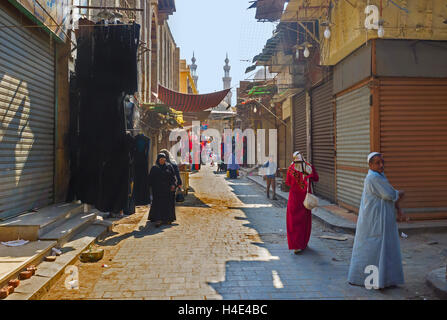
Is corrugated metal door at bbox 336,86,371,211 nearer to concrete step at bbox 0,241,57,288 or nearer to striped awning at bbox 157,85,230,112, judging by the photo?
striped awning at bbox 157,85,230,112

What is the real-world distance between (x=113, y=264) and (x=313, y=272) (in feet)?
9.51

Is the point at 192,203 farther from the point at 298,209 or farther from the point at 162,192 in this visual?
the point at 298,209

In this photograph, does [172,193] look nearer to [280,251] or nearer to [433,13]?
[280,251]

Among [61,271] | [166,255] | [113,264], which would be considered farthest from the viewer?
[166,255]

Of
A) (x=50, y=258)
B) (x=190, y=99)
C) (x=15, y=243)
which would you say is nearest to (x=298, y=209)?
(x=50, y=258)

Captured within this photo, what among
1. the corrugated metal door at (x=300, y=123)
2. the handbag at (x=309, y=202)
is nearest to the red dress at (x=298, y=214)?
the handbag at (x=309, y=202)

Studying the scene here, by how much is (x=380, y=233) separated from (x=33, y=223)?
4930 mm

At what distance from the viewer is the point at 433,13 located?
7535 millimetres

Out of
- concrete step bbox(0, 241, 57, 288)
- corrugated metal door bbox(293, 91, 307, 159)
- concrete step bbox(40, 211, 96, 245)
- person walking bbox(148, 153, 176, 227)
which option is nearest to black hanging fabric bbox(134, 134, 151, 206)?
person walking bbox(148, 153, 176, 227)

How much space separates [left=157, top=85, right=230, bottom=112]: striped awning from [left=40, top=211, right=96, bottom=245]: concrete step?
24.7 feet

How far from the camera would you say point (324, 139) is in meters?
11.2

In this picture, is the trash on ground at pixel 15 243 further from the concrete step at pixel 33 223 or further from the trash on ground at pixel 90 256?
the trash on ground at pixel 90 256

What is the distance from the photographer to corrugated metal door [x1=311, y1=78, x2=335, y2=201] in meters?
10.5
